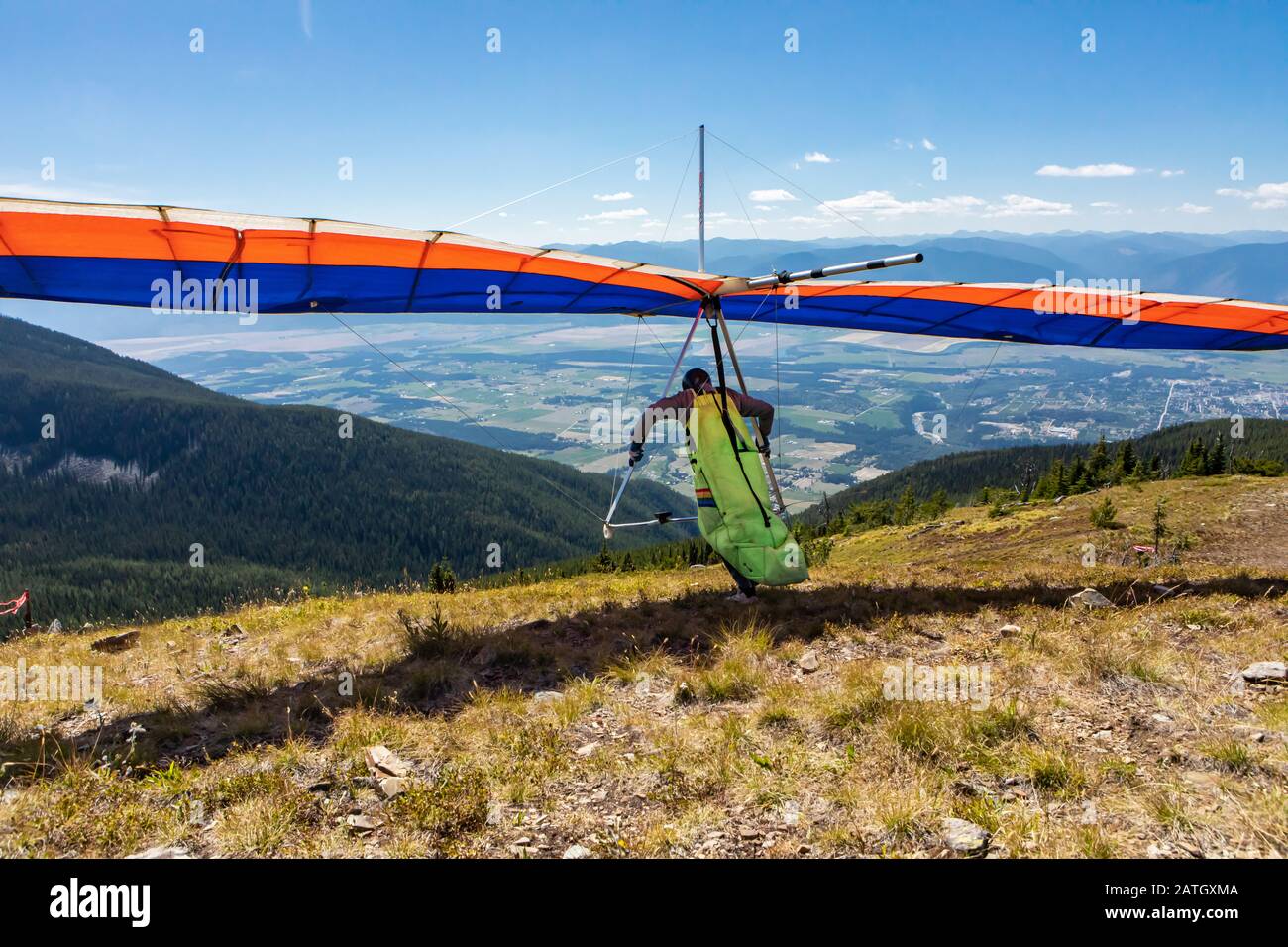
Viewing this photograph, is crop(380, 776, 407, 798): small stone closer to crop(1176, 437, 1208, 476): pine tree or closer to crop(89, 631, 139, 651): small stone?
crop(89, 631, 139, 651): small stone

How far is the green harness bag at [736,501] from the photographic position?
6.71 metres

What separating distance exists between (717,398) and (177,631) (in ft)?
24.0

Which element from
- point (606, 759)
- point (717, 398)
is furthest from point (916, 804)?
point (717, 398)

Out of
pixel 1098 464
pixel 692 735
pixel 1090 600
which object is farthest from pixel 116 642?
pixel 1098 464

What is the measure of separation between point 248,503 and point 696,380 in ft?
533

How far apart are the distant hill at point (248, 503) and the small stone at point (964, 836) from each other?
359 ft

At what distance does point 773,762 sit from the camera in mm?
3543

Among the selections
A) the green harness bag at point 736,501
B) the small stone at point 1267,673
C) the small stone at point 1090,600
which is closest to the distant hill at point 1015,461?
the small stone at point 1090,600

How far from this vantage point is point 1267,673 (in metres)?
4.31

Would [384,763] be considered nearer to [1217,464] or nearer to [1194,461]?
[1217,464]

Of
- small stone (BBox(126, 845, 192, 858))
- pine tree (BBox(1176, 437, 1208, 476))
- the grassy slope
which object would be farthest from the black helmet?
pine tree (BBox(1176, 437, 1208, 476))
